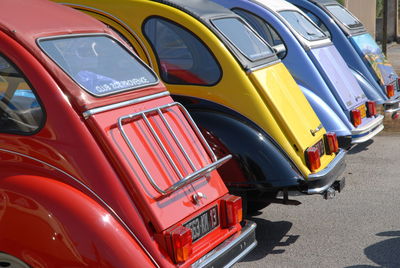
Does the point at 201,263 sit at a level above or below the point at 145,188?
below

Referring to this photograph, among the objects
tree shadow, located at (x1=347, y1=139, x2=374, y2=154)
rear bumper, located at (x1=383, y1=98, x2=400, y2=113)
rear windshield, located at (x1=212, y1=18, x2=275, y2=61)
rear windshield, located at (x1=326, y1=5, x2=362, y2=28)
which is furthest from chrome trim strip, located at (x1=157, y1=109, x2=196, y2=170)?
rear windshield, located at (x1=326, y1=5, x2=362, y2=28)

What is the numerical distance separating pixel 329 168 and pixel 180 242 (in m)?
2.84

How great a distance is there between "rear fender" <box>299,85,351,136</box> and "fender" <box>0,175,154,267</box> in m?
4.58

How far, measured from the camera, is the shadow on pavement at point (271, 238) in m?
6.51

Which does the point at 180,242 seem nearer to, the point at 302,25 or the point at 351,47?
the point at 302,25

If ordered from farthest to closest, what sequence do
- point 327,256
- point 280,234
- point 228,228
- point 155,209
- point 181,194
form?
point 280,234 → point 327,256 → point 228,228 → point 181,194 → point 155,209

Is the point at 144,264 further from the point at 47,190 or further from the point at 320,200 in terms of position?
the point at 320,200

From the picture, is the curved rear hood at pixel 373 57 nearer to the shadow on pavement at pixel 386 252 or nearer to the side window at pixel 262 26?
the side window at pixel 262 26

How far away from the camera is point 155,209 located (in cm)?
422

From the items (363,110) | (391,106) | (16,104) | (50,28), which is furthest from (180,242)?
(391,106)

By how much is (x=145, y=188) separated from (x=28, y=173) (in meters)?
0.68

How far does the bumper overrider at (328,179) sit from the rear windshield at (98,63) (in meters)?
1.91

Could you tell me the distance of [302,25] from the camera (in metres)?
9.18

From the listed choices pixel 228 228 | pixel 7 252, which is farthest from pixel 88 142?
pixel 228 228
